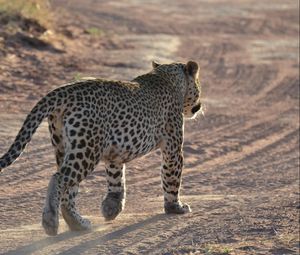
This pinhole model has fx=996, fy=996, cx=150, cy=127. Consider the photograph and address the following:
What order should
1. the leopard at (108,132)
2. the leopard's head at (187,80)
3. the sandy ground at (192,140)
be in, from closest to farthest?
1. the leopard at (108,132)
2. the sandy ground at (192,140)
3. the leopard's head at (187,80)

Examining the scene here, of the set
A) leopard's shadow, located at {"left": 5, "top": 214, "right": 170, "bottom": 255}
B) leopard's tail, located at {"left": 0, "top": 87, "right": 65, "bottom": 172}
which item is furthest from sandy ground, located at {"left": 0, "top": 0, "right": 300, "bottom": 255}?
leopard's tail, located at {"left": 0, "top": 87, "right": 65, "bottom": 172}

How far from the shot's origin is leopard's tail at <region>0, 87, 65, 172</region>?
28.2 ft

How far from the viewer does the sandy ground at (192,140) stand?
9.45 metres

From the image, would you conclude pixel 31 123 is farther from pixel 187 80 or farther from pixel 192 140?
pixel 192 140

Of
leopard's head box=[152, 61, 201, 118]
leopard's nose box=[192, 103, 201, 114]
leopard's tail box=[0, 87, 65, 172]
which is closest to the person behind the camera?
leopard's tail box=[0, 87, 65, 172]

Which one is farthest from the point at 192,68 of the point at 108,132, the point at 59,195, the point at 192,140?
the point at 192,140

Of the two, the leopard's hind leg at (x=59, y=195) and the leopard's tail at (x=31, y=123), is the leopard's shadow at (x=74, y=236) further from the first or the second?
the leopard's tail at (x=31, y=123)

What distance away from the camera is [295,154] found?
1500 centimetres

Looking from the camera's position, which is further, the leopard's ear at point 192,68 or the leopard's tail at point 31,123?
the leopard's ear at point 192,68

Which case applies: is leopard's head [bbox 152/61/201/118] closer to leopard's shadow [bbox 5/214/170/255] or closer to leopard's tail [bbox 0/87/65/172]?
leopard's shadow [bbox 5/214/170/255]

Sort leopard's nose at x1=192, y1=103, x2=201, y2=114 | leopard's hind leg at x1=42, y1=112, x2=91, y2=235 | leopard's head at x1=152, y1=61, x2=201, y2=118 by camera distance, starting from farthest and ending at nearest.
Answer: leopard's nose at x1=192, y1=103, x2=201, y2=114, leopard's head at x1=152, y1=61, x2=201, y2=118, leopard's hind leg at x1=42, y1=112, x2=91, y2=235

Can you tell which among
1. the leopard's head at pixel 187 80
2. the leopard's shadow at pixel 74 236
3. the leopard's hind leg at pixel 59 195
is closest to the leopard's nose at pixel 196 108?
the leopard's head at pixel 187 80

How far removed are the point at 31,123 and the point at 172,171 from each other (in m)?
2.13

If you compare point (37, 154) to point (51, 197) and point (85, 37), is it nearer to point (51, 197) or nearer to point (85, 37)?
point (51, 197)
